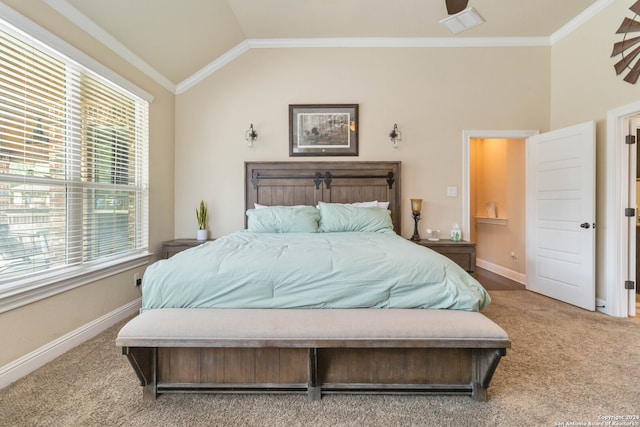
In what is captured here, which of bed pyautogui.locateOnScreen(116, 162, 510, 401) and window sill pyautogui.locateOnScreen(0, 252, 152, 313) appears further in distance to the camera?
window sill pyautogui.locateOnScreen(0, 252, 152, 313)

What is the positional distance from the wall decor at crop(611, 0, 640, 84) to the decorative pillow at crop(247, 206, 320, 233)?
3.33 metres

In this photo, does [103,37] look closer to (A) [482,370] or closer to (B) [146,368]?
(B) [146,368]

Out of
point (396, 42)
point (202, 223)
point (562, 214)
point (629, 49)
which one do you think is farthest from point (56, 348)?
point (629, 49)

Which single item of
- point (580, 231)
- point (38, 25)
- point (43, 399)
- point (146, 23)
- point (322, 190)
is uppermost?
point (146, 23)

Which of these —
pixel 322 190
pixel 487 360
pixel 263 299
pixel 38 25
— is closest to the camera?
pixel 487 360

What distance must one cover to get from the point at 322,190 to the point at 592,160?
9.52 feet

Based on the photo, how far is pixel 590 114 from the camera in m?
3.08

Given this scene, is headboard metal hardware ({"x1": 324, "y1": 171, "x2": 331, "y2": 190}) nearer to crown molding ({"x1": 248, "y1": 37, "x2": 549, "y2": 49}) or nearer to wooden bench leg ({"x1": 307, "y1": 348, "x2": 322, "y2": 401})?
crown molding ({"x1": 248, "y1": 37, "x2": 549, "y2": 49})

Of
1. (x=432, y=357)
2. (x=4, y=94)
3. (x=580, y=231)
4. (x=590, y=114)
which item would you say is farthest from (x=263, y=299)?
(x=590, y=114)

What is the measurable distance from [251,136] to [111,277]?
2.20 metres

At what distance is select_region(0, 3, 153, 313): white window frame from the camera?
1.79 meters

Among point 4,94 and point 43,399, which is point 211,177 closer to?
point 4,94

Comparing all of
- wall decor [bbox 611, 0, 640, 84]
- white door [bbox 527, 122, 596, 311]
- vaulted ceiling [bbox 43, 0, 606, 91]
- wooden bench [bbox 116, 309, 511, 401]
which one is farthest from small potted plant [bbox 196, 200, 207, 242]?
wall decor [bbox 611, 0, 640, 84]

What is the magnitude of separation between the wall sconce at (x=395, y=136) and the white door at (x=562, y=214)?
5.45ft
